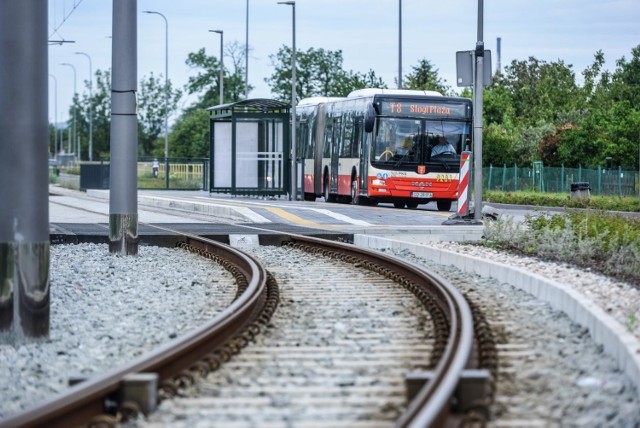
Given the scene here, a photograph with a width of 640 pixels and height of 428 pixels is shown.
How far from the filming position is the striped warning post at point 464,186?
87.2 ft

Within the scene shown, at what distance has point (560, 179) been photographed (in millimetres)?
57969

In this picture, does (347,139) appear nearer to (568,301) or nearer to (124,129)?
(124,129)

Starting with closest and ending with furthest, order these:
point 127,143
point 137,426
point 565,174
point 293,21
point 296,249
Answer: point 137,426
point 127,143
point 296,249
point 293,21
point 565,174

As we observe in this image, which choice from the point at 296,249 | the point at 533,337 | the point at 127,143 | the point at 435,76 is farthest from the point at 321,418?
the point at 435,76

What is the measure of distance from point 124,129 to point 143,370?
11.5 metres

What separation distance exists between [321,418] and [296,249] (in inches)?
564

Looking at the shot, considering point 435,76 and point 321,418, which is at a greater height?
point 435,76

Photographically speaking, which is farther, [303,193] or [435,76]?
[435,76]

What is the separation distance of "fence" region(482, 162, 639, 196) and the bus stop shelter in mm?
15131

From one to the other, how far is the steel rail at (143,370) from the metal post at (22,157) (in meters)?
1.65

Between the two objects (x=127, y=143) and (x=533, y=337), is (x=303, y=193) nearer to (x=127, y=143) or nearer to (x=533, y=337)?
(x=127, y=143)

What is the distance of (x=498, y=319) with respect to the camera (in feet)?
36.1

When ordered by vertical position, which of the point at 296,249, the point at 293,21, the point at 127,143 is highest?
the point at 293,21

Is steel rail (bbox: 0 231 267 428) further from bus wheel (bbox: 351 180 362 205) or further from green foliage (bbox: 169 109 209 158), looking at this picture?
Answer: green foliage (bbox: 169 109 209 158)
